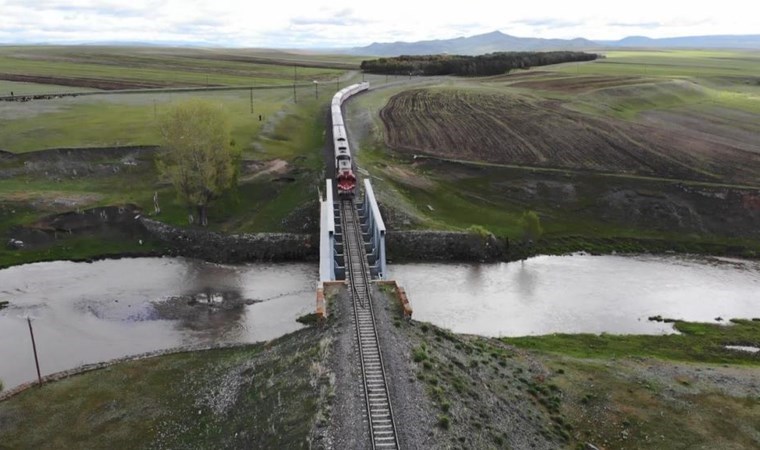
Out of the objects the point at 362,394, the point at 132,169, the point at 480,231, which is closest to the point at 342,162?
the point at 480,231

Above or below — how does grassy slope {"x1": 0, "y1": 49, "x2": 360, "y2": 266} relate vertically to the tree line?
below

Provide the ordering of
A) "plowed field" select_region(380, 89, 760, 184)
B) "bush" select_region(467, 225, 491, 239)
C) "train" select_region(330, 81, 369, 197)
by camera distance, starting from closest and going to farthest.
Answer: "bush" select_region(467, 225, 491, 239) → "train" select_region(330, 81, 369, 197) → "plowed field" select_region(380, 89, 760, 184)

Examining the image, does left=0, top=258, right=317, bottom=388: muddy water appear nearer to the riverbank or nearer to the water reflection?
the riverbank

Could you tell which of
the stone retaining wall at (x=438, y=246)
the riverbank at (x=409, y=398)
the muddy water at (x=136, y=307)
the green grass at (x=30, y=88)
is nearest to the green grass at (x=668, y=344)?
the riverbank at (x=409, y=398)

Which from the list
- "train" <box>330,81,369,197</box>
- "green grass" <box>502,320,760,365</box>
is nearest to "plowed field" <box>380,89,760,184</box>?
"train" <box>330,81,369,197</box>

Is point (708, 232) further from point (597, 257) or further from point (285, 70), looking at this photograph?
point (285, 70)

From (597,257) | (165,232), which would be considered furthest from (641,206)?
(165,232)

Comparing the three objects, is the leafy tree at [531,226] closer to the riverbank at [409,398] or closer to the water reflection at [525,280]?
the water reflection at [525,280]
